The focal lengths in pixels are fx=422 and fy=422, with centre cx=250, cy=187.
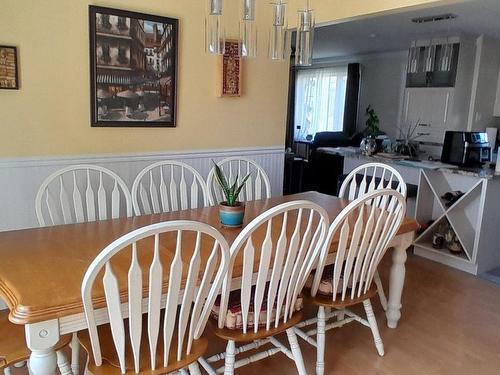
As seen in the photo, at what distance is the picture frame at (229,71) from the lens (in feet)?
10.6

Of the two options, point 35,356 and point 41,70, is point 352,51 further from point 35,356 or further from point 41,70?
A: point 35,356

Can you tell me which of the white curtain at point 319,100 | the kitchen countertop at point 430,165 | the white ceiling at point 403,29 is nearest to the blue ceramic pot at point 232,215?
the kitchen countertop at point 430,165

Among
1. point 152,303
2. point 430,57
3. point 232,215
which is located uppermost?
point 430,57

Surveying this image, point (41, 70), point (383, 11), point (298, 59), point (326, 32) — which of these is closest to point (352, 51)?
point (326, 32)

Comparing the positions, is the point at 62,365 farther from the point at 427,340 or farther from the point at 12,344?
the point at 427,340

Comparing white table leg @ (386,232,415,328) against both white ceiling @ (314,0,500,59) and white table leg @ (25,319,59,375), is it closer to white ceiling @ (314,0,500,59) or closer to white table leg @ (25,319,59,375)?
white table leg @ (25,319,59,375)

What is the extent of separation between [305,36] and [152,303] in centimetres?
167

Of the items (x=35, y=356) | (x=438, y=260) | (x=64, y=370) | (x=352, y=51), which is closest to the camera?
(x=35, y=356)

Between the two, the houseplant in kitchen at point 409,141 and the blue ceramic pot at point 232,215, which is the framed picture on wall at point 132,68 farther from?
the houseplant in kitchen at point 409,141

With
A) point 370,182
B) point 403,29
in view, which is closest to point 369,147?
point 370,182

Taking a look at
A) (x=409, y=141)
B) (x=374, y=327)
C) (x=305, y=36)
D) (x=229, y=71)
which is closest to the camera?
(x=374, y=327)

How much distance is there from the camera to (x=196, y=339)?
1507 millimetres

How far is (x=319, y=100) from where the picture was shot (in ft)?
26.6

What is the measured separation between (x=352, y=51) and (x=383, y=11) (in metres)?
4.53
